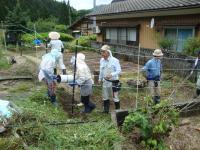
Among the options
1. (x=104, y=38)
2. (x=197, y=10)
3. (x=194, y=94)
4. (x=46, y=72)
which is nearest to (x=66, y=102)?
(x=46, y=72)

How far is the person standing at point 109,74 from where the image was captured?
6.61 meters

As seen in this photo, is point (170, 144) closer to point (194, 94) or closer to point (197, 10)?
point (194, 94)

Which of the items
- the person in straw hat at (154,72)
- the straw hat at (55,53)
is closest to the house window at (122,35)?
the person in straw hat at (154,72)

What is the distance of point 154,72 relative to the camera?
7062 mm

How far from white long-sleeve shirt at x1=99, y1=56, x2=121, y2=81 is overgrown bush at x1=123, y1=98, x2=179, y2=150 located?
1563 mm

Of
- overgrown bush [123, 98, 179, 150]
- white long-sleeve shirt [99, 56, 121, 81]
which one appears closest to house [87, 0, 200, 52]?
white long-sleeve shirt [99, 56, 121, 81]

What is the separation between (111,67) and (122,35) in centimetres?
1182

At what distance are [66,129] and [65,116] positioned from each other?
1264mm

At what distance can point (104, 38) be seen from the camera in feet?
67.3

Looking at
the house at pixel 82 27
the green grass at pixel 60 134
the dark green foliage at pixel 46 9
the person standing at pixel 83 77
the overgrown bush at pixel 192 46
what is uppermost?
the dark green foliage at pixel 46 9

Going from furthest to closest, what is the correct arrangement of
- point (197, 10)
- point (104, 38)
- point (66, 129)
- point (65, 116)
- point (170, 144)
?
point (104, 38), point (197, 10), point (65, 116), point (170, 144), point (66, 129)

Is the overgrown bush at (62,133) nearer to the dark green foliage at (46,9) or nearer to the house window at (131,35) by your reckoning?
the house window at (131,35)

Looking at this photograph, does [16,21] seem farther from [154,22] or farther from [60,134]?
[60,134]

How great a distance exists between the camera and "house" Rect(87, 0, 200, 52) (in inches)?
486
